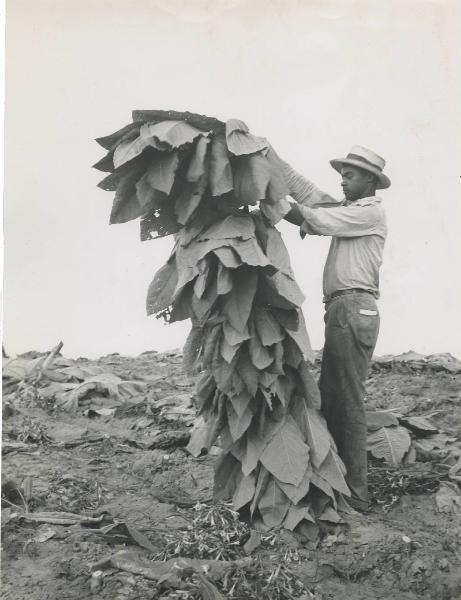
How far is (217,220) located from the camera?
11.6 ft

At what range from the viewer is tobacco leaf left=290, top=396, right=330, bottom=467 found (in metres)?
3.78

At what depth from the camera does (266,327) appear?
11.7 ft

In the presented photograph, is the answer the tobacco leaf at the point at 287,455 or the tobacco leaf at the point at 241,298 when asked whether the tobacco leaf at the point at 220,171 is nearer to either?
the tobacco leaf at the point at 241,298

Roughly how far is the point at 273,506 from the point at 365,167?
6.93ft

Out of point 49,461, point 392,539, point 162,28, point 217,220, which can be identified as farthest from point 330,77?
point 49,461

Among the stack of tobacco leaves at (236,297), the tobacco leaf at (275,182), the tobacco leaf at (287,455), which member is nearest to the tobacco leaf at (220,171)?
the stack of tobacco leaves at (236,297)

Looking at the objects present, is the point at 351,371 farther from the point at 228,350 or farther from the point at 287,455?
the point at 228,350

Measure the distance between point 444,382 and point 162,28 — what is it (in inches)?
191

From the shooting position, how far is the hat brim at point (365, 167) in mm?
4094

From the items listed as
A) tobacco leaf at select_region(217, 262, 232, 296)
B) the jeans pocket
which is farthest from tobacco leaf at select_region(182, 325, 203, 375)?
the jeans pocket

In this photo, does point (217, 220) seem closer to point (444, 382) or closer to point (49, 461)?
point (49, 461)

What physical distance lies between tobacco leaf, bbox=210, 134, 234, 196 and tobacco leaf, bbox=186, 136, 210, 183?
0.15 ft

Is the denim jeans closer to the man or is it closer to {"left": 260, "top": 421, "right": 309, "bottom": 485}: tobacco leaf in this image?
the man

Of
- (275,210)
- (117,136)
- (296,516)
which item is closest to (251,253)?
(275,210)
